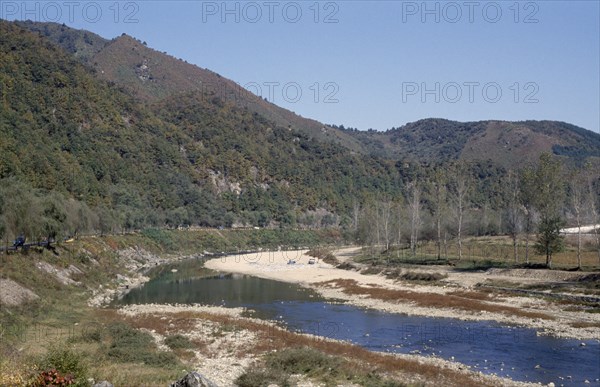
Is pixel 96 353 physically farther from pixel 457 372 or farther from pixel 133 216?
pixel 133 216

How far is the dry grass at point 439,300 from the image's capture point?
47741 millimetres

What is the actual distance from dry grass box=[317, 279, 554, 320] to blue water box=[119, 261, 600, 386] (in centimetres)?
463

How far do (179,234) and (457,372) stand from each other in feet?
381

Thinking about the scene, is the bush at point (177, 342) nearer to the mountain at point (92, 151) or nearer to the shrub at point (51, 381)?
the shrub at point (51, 381)

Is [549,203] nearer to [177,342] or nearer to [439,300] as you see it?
[439,300]

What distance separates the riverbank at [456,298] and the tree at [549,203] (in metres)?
4.37

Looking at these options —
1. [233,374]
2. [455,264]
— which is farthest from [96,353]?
[455,264]

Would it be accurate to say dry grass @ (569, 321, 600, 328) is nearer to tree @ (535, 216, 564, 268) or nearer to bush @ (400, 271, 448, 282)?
tree @ (535, 216, 564, 268)

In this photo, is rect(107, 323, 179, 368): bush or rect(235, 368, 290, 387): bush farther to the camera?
rect(107, 323, 179, 368): bush

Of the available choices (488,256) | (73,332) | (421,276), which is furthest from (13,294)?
(488,256)

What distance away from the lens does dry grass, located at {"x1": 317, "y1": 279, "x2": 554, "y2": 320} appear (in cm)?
4774

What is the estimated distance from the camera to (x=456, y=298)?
55.9 meters

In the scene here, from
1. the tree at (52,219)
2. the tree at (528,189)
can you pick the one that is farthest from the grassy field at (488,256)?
the tree at (52,219)

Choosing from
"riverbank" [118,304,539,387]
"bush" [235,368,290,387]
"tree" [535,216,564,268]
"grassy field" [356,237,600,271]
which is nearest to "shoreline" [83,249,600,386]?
"riverbank" [118,304,539,387]
